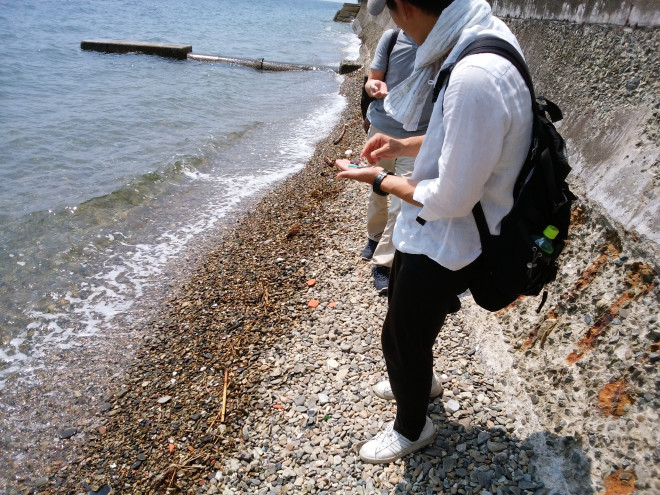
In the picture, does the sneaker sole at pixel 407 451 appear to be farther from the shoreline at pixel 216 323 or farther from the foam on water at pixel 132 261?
the foam on water at pixel 132 261

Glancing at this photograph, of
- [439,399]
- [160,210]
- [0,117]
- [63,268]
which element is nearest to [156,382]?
[439,399]

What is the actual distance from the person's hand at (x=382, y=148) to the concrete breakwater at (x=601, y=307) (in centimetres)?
142

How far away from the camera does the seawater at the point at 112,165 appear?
5066 mm

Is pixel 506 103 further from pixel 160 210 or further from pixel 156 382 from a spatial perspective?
pixel 160 210

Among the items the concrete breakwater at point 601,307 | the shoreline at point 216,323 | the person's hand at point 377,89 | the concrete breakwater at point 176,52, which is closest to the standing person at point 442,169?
the concrete breakwater at point 601,307

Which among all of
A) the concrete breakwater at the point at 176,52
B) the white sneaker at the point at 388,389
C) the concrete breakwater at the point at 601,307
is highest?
the concrete breakwater at the point at 601,307

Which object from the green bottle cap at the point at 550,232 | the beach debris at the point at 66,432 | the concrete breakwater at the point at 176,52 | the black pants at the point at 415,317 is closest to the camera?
the green bottle cap at the point at 550,232

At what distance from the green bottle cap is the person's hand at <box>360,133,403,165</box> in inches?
32.9

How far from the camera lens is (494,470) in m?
2.42

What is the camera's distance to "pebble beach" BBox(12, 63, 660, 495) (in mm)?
2314

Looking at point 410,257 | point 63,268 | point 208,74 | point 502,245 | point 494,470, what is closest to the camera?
point 502,245

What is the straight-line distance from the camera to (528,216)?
1.64 meters

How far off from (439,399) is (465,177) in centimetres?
194

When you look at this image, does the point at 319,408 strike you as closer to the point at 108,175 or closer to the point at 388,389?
the point at 388,389
